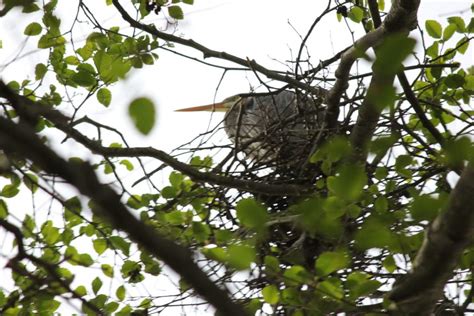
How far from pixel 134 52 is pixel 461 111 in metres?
1.00

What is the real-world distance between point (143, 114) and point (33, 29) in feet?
4.88

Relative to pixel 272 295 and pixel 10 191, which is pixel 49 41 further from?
pixel 272 295

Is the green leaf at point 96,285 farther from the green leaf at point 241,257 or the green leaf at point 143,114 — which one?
the green leaf at point 143,114

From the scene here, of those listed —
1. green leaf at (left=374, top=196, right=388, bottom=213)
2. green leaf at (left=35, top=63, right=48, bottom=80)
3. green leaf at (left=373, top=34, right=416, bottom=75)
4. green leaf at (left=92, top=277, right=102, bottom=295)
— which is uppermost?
green leaf at (left=35, top=63, right=48, bottom=80)

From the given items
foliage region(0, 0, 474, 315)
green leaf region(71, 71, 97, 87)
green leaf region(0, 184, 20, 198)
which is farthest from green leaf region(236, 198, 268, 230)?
green leaf region(0, 184, 20, 198)

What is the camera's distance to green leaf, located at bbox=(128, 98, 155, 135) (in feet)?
2.76

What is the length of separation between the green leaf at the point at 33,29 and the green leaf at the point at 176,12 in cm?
39

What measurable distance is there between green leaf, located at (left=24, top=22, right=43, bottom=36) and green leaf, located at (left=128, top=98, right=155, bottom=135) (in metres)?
1.47

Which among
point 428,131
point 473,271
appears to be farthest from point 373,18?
point 473,271

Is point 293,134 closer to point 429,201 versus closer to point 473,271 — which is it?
point 473,271

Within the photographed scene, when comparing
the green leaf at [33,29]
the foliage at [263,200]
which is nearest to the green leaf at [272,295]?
the foliage at [263,200]

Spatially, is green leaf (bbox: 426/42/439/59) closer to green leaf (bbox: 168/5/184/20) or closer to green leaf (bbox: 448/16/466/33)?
green leaf (bbox: 448/16/466/33)

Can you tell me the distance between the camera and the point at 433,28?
234 cm

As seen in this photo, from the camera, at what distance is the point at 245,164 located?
2.44 m
